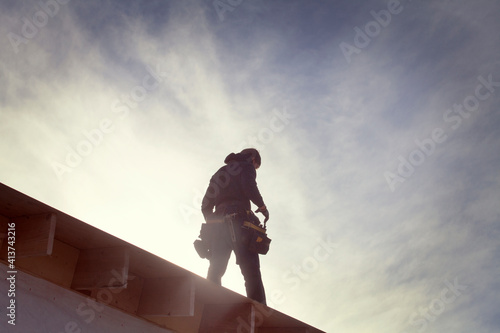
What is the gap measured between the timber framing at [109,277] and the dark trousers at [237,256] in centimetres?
60

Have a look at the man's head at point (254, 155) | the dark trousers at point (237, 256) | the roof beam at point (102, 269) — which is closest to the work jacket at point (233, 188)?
the man's head at point (254, 155)

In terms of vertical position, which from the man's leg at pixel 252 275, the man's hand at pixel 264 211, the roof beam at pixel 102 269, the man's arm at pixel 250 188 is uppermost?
the man's arm at pixel 250 188

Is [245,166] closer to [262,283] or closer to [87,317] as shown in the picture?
[262,283]

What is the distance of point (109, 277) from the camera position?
3203 mm

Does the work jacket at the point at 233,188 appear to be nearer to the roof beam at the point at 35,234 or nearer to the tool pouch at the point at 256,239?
the tool pouch at the point at 256,239

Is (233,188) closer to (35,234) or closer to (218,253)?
(218,253)

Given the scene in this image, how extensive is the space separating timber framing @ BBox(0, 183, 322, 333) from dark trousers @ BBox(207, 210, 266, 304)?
60cm

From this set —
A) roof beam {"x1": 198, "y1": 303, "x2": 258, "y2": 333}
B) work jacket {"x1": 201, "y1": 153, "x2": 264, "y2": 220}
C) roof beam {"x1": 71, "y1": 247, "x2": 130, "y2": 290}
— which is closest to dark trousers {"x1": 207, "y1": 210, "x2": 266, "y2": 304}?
work jacket {"x1": 201, "y1": 153, "x2": 264, "y2": 220}

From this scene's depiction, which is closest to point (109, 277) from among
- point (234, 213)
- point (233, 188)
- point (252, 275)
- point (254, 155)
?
point (252, 275)

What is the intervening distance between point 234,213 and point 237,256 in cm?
53

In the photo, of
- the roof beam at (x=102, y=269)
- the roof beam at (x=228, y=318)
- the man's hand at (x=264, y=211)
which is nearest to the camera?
the roof beam at (x=102, y=269)

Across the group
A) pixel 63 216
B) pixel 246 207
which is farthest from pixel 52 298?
pixel 246 207

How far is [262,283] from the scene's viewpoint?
5.04 meters

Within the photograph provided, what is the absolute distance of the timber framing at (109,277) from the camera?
289 cm
